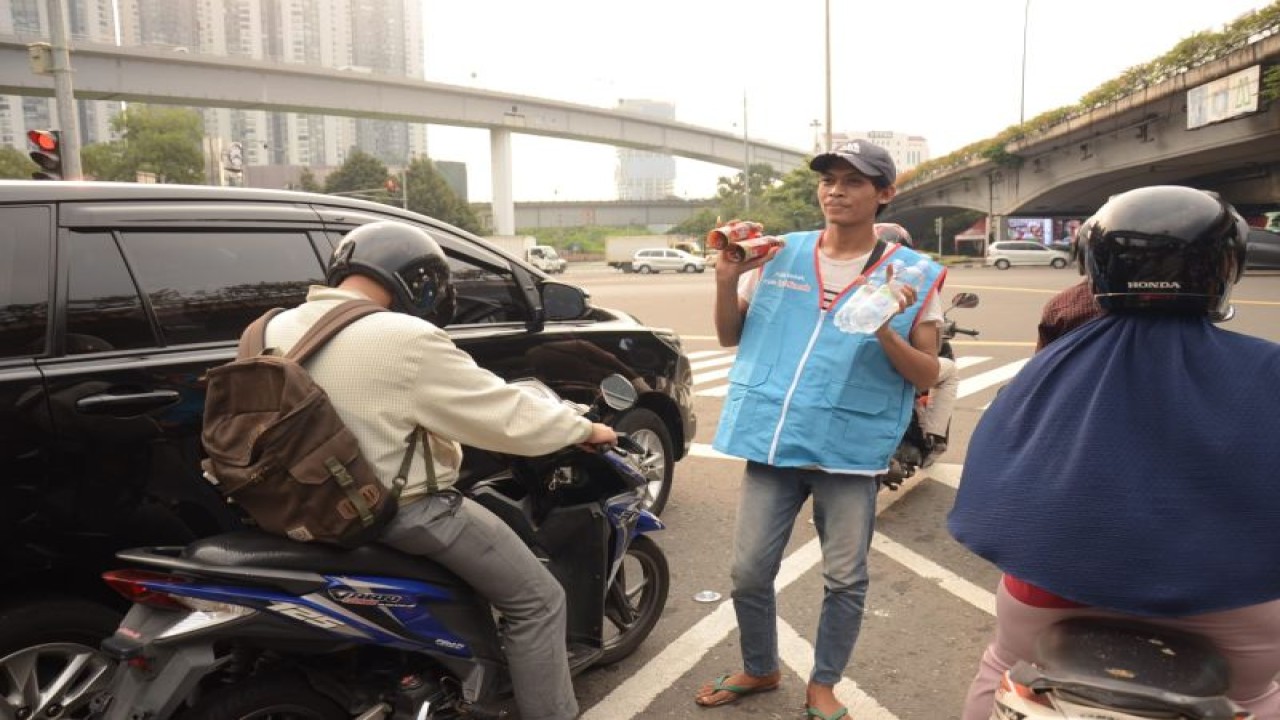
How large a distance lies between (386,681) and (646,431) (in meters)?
2.81

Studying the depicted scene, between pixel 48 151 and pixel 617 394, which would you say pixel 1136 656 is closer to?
pixel 617 394

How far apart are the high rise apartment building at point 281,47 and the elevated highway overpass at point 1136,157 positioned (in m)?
31.6

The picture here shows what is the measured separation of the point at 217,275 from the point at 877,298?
2.24 meters

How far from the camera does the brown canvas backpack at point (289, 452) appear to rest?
1961 millimetres

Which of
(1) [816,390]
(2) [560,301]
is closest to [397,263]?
(1) [816,390]

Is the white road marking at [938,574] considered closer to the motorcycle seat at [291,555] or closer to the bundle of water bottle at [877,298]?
the bundle of water bottle at [877,298]

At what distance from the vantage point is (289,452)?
1966 mm

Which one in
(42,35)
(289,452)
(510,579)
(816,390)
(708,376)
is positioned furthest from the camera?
(42,35)

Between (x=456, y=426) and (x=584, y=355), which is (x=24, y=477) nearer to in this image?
(x=456, y=426)

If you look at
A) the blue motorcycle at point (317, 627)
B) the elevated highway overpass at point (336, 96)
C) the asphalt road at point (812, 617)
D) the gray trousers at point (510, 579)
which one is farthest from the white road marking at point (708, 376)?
the elevated highway overpass at point (336, 96)

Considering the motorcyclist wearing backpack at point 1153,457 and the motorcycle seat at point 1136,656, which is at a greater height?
the motorcyclist wearing backpack at point 1153,457

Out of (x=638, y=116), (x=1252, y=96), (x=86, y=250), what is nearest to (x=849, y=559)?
(x=86, y=250)

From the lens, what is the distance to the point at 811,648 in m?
3.61

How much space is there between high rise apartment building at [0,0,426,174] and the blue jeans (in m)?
50.4
